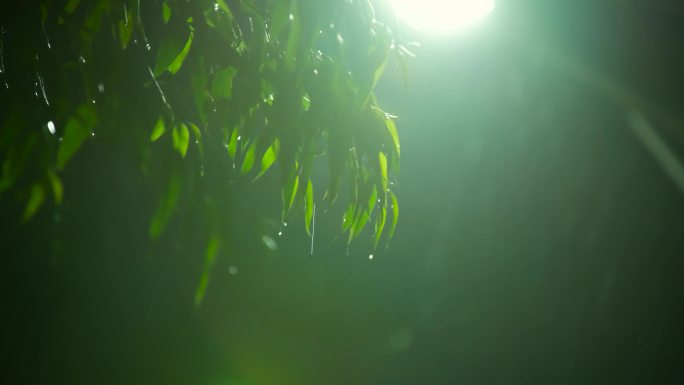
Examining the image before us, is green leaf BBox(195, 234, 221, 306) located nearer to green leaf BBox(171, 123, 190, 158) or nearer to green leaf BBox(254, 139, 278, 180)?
green leaf BBox(171, 123, 190, 158)


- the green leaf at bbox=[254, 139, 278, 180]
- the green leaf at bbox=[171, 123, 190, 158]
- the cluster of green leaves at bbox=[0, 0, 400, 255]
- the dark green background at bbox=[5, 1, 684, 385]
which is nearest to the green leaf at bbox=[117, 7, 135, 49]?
the cluster of green leaves at bbox=[0, 0, 400, 255]

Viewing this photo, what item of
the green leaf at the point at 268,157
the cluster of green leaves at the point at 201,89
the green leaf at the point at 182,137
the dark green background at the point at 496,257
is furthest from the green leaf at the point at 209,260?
the dark green background at the point at 496,257

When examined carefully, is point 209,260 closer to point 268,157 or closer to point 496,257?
point 268,157

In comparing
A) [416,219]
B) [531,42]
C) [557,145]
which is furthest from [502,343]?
[531,42]

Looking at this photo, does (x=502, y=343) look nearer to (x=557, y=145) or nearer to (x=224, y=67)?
(x=557, y=145)

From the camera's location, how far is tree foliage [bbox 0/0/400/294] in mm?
586

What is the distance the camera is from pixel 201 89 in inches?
28.5

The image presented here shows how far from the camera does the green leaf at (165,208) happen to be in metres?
0.54

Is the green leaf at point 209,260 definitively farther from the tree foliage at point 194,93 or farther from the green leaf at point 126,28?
the green leaf at point 126,28

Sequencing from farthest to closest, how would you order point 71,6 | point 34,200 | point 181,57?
point 181,57, point 71,6, point 34,200

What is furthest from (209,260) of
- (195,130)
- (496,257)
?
(496,257)

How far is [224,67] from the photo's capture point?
749 mm

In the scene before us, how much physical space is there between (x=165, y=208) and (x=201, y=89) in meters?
0.22

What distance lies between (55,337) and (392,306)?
1215 mm
